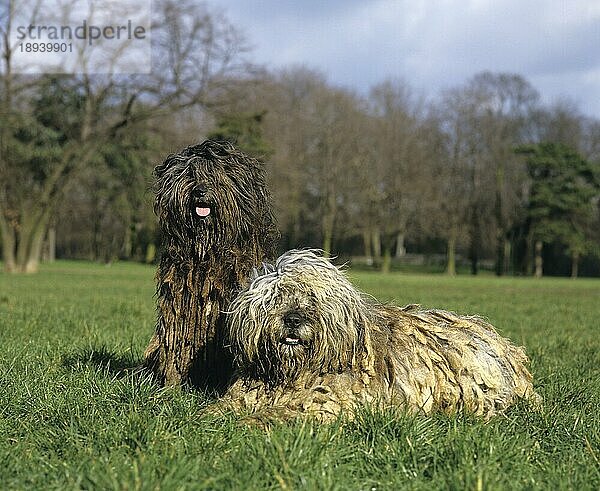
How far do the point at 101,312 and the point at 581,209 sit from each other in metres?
49.2

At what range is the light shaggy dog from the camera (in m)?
4.63

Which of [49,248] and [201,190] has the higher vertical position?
[201,190]

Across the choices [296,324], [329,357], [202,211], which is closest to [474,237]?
[202,211]

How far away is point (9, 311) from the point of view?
1277cm

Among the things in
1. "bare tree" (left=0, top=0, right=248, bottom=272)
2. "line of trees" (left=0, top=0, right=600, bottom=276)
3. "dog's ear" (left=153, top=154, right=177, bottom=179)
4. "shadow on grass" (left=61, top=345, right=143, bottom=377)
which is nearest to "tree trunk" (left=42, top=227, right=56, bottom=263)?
"line of trees" (left=0, top=0, right=600, bottom=276)

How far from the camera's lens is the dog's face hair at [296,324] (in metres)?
4.61

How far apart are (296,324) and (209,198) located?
1239mm

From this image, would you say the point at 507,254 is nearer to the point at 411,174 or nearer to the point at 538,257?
the point at 538,257

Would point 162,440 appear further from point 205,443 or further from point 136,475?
point 136,475

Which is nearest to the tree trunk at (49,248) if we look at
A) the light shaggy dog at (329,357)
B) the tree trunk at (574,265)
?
the tree trunk at (574,265)

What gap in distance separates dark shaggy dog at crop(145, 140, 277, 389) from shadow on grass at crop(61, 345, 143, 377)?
57cm

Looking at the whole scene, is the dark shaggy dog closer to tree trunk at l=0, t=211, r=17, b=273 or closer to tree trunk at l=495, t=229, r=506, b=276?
tree trunk at l=0, t=211, r=17, b=273

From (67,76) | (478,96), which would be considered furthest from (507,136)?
(67,76)

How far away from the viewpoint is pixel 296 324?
4602mm
